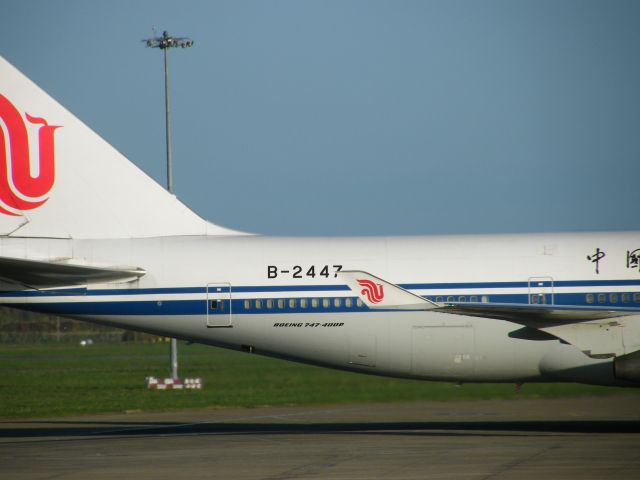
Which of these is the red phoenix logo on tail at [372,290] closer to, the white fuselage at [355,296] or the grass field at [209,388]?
the white fuselage at [355,296]

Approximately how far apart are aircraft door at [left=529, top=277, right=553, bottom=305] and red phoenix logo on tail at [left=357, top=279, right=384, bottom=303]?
4.22 metres

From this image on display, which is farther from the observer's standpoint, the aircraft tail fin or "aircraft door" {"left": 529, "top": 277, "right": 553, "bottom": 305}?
the aircraft tail fin

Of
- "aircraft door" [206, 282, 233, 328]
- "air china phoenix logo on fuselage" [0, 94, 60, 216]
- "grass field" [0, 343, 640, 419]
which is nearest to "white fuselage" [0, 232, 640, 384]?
"aircraft door" [206, 282, 233, 328]

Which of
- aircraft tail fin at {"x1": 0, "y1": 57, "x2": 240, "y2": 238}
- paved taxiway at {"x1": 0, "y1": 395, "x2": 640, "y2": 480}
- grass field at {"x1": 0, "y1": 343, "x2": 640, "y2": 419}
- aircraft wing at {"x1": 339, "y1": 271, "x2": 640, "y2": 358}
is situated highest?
aircraft tail fin at {"x1": 0, "y1": 57, "x2": 240, "y2": 238}

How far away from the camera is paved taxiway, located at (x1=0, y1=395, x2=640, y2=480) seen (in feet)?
70.8

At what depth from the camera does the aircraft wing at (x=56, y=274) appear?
27.8 m

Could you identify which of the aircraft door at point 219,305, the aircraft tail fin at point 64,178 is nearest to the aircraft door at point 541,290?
the aircraft door at point 219,305

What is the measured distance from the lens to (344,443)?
87.0ft

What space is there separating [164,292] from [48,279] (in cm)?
300

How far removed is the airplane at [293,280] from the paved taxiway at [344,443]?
2.18 metres

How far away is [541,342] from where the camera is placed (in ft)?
92.4

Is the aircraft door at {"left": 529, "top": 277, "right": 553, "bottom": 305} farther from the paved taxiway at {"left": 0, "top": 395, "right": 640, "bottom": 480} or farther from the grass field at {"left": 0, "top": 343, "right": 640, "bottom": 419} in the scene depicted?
the grass field at {"left": 0, "top": 343, "right": 640, "bottom": 419}

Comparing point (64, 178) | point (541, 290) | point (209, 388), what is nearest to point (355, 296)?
point (541, 290)

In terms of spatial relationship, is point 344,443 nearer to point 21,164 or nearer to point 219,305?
point 219,305
